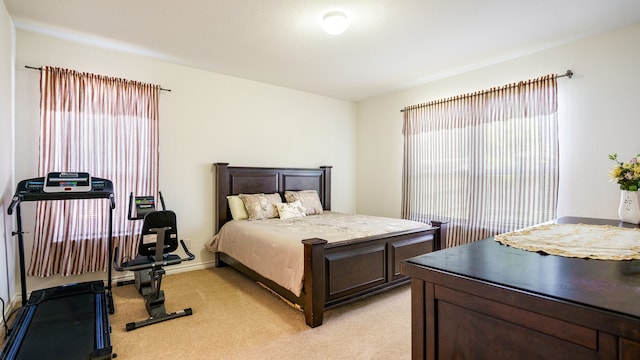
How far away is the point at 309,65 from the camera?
13.3 ft

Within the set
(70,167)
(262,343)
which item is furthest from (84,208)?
(262,343)

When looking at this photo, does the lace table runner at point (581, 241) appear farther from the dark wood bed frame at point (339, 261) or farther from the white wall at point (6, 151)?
the white wall at point (6, 151)

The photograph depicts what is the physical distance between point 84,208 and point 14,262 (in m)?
0.76

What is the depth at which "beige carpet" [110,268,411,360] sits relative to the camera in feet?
7.29

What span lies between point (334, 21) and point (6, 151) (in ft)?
10.4

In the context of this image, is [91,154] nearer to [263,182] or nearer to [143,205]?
[143,205]

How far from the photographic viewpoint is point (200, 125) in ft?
13.8

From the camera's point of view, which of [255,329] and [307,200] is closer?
[255,329]

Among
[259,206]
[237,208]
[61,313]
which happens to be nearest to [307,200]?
[259,206]

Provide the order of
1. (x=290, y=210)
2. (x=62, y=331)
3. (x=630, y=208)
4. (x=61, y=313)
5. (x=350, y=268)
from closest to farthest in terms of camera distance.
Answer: (x=62, y=331) → (x=630, y=208) → (x=61, y=313) → (x=350, y=268) → (x=290, y=210)

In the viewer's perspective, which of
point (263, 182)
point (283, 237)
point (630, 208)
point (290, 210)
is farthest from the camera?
point (263, 182)

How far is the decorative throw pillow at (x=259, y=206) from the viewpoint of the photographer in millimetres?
4141

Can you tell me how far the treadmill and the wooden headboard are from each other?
4.91ft

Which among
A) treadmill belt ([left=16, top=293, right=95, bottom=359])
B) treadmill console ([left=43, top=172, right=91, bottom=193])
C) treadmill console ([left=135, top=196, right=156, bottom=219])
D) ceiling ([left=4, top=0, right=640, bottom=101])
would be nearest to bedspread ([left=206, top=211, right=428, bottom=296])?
treadmill console ([left=135, top=196, right=156, bottom=219])
